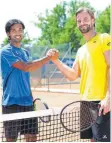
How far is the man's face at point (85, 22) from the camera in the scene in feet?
8.70

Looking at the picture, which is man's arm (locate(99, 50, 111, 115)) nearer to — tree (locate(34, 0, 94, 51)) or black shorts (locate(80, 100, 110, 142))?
black shorts (locate(80, 100, 110, 142))

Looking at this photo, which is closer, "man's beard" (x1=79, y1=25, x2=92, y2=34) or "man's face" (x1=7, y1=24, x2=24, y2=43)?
"man's beard" (x1=79, y1=25, x2=92, y2=34)

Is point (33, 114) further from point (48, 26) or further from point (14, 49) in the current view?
point (48, 26)

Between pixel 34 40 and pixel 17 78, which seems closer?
pixel 17 78

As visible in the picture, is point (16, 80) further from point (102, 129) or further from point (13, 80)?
point (102, 129)

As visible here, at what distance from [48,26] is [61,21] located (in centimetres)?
156

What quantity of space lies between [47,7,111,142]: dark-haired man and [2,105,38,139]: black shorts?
51cm

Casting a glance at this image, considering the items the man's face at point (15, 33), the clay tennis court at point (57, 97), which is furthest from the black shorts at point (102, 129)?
the clay tennis court at point (57, 97)

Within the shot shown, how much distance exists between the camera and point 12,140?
2.89 metres

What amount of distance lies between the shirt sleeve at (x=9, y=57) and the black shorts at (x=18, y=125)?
374 millimetres

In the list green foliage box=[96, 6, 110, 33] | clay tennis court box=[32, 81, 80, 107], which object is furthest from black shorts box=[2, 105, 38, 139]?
green foliage box=[96, 6, 110, 33]

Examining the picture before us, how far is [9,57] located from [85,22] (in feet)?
2.24

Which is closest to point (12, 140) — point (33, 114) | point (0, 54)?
point (33, 114)

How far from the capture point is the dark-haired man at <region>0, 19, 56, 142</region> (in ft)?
9.37
